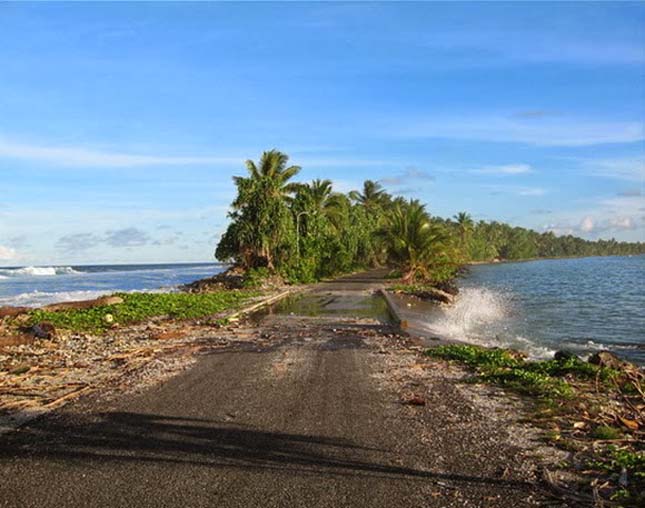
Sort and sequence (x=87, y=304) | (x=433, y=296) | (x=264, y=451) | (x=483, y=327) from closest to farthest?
1. (x=264, y=451)
2. (x=87, y=304)
3. (x=483, y=327)
4. (x=433, y=296)

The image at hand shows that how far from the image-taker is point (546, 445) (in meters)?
6.07

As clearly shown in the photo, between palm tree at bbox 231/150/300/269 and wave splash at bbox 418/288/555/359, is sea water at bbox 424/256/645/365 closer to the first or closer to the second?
wave splash at bbox 418/288/555/359

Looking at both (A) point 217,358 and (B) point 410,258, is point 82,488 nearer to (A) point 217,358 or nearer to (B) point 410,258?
(A) point 217,358

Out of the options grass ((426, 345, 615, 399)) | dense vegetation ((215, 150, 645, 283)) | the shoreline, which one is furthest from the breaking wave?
grass ((426, 345, 615, 399))

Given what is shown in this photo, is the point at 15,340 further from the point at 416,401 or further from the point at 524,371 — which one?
the point at 524,371

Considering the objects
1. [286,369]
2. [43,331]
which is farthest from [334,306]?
[286,369]

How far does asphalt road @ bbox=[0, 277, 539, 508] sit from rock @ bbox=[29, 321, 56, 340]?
6.85 m

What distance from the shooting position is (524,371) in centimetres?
995

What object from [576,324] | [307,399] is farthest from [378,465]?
[576,324]

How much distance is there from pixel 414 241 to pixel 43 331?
2943cm

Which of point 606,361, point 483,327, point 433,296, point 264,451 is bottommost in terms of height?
point 483,327

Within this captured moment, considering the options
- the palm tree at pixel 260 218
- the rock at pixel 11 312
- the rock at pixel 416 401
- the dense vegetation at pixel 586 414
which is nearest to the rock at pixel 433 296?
the palm tree at pixel 260 218

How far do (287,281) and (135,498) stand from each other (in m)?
35.1

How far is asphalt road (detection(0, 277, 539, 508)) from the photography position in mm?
4844
